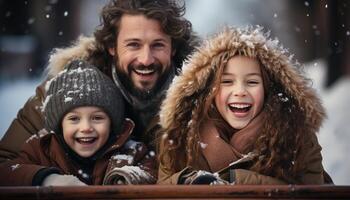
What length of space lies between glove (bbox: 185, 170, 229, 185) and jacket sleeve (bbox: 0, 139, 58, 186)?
659 millimetres

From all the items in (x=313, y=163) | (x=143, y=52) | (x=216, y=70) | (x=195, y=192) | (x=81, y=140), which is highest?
(x=143, y=52)

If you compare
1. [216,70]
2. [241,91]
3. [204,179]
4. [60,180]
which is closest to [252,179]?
[204,179]

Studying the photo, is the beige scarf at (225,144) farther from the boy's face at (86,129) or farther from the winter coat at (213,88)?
the boy's face at (86,129)

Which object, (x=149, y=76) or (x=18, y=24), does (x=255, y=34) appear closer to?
(x=149, y=76)

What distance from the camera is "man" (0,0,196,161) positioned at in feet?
13.0

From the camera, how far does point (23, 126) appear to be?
4.04m

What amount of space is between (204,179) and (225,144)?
0.69ft

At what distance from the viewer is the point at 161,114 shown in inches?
155

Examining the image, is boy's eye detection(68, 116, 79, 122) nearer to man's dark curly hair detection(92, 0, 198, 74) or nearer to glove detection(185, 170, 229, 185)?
man's dark curly hair detection(92, 0, 198, 74)

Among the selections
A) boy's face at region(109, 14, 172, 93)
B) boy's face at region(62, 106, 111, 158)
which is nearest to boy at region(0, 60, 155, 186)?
boy's face at region(62, 106, 111, 158)

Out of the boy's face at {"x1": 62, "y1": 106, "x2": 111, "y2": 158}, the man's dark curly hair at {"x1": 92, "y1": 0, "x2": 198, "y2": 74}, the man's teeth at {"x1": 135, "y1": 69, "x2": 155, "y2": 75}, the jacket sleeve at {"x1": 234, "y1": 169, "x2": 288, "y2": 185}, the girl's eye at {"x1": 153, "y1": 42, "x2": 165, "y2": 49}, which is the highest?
the man's dark curly hair at {"x1": 92, "y1": 0, "x2": 198, "y2": 74}

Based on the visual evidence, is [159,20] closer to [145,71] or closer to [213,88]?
[145,71]

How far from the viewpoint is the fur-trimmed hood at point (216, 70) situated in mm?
3814

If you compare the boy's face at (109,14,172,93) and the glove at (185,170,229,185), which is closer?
the glove at (185,170,229,185)
